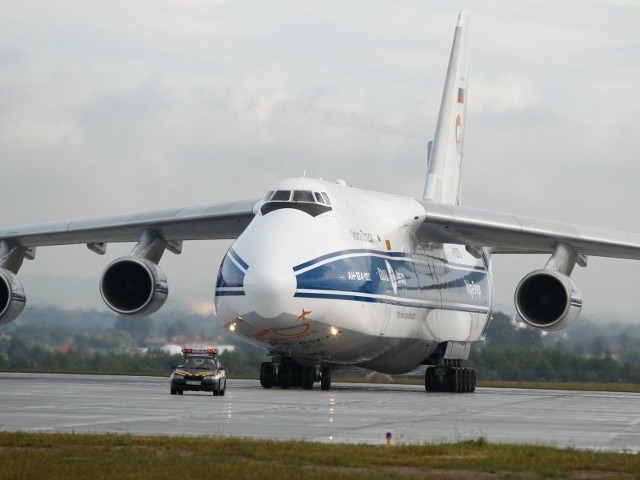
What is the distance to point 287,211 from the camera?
1051 inches

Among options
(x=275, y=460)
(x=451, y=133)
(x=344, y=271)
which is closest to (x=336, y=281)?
(x=344, y=271)

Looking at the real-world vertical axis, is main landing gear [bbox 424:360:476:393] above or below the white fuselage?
below

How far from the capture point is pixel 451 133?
37.6 meters

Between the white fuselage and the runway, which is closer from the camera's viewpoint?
the runway

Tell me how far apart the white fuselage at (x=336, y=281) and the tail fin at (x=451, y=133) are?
17.7 ft

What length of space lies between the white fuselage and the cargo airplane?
0.03 m

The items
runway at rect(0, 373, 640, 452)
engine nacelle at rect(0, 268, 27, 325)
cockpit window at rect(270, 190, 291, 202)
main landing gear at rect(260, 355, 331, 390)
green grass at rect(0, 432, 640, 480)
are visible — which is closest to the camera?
A: green grass at rect(0, 432, 640, 480)

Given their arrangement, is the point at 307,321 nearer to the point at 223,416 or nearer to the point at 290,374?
the point at 290,374

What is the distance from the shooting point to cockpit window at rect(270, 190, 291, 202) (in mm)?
27000

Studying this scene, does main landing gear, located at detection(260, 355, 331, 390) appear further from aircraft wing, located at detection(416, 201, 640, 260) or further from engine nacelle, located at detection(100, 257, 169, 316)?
aircraft wing, located at detection(416, 201, 640, 260)

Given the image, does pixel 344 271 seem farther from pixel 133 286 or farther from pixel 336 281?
pixel 133 286

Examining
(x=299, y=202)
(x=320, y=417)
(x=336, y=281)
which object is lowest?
(x=320, y=417)

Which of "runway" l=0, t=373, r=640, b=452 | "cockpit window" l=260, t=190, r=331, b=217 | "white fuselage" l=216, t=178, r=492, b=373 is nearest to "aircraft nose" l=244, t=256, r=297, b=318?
"white fuselage" l=216, t=178, r=492, b=373

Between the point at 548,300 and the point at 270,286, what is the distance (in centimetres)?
746
